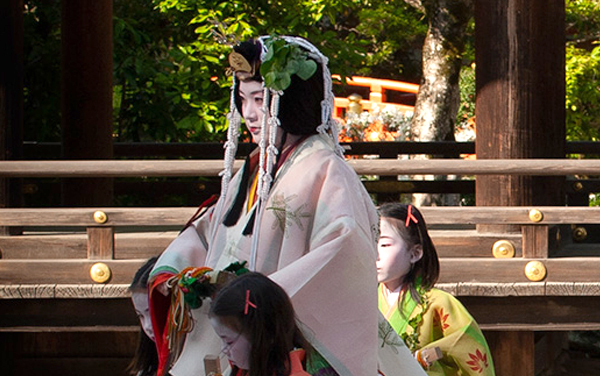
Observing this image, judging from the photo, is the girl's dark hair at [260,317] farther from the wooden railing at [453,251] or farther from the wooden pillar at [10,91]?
the wooden pillar at [10,91]

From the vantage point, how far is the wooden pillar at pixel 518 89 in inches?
247

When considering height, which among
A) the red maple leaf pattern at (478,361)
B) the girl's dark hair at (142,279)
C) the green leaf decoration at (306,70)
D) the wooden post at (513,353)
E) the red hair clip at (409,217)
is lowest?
the wooden post at (513,353)

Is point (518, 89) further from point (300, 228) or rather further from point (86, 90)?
point (300, 228)

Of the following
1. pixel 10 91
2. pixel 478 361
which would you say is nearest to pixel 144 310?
pixel 478 361

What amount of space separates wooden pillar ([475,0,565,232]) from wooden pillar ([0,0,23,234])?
3021 mm

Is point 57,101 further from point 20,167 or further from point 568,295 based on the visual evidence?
point 568,295

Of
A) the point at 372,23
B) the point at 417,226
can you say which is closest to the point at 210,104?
the point at 417,226

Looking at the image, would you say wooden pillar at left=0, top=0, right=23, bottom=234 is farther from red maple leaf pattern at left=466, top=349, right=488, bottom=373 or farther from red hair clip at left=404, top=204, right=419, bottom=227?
red maple leaf pattern at left=466, top=349, right=488, bottom=373

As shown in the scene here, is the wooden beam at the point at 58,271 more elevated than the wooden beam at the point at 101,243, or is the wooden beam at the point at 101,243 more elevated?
the wooden beam at the point at 101,243

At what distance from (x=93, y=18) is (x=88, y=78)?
0.45m

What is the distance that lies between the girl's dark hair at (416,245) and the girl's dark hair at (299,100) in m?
0.89

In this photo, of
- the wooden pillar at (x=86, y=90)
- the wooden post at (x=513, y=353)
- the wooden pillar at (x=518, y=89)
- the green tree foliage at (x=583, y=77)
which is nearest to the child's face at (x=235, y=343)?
the wooden pillar at (x=518, y=89)

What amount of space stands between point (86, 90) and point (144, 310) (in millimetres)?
4936

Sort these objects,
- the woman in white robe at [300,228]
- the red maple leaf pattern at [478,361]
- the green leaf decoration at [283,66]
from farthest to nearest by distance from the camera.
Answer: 1. the red maple leaf pattern at [478,361]
2. the green leaf decoration at [283,66]
3. the woman in white robe at [300,228]
